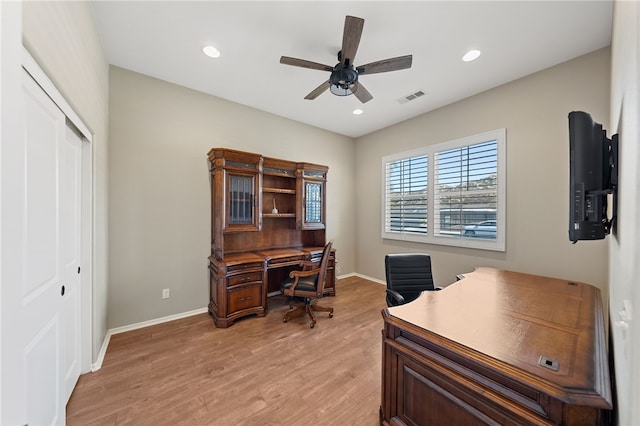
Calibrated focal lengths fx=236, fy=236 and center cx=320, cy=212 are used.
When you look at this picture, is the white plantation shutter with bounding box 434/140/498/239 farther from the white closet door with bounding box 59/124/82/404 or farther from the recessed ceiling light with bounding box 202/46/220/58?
the white closet door with bounding box 59/124/82/404

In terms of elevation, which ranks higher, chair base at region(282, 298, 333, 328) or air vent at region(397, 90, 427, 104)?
air vent at region(397, 90, 427, 104)

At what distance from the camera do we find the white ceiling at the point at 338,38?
2039 millimetres

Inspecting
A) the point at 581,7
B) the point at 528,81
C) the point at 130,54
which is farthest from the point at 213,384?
the point at 528,81

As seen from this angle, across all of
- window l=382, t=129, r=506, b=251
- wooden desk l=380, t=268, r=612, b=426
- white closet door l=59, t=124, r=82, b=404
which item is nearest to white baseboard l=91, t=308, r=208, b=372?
white closet door l=59, t=124, r=82, b=404

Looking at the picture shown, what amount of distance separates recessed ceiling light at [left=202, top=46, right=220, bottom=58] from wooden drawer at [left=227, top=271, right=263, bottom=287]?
2.64 m

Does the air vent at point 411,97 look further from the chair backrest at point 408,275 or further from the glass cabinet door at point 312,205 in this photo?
the chair backrest at point 408,275

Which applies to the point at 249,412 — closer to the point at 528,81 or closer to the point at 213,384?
the point at 213,384

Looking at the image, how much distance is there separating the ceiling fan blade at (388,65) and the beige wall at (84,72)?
2138 mm

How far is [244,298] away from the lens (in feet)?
10.6

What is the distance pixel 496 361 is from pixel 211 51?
3483 millimetres

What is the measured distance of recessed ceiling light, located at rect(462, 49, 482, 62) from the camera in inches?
101

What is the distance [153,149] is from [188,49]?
1.32m

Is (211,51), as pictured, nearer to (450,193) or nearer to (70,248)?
(70,248)

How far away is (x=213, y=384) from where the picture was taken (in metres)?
2.05
